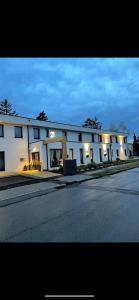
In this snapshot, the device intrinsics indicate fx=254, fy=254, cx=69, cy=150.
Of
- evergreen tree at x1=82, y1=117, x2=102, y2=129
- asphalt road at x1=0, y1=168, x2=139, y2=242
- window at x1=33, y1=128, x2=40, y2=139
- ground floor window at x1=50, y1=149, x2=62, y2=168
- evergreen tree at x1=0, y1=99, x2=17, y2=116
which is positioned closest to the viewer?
asphalt road at x1=0, y1=168, x2=139, y2=242

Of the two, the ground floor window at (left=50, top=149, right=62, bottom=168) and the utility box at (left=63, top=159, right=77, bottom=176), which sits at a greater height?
the ground floor window at (left=50, top=149, right=62, bottom=168)

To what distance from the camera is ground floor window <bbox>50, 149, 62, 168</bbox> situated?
2491 cm

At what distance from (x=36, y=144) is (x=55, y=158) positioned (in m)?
3.01

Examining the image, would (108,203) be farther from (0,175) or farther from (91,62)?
(0,175)

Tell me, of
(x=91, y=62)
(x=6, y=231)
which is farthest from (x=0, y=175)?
(x=91, y=62)

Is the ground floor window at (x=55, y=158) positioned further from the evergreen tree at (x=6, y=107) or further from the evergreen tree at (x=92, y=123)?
the evergreen tree at (x=92, y=123)

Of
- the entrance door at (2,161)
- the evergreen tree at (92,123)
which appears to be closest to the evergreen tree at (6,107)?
the evergreen tree at (92,123)

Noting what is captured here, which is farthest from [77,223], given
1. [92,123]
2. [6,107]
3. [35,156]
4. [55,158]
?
[92,123]

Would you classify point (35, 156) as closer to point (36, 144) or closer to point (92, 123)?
point (36, 144)

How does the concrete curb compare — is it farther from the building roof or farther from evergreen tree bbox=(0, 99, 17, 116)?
evergreen tree bbox=(0, 99, 17, 116)

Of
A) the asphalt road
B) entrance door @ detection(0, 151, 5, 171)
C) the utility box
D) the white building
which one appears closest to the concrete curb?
the asphalt road

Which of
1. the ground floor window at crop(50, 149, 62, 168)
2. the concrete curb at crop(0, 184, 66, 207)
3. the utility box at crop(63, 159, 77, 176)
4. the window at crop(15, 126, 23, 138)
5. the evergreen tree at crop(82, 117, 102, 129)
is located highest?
the evergreen tree at crop(82, 117, 102, 129)
